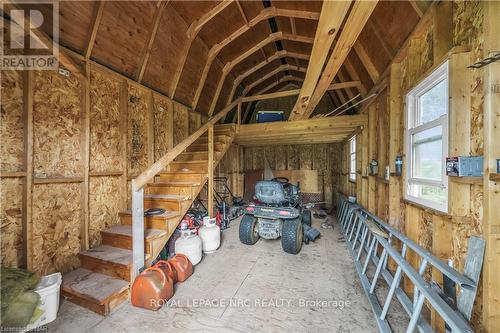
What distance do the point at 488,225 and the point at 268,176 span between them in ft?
21.6

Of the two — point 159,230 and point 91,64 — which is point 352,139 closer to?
point 159,230

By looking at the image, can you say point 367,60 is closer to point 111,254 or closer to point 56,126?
point 56,126

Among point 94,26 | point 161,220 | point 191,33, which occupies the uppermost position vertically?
point 191,33

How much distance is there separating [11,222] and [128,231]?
109cm

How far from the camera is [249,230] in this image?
3516mm

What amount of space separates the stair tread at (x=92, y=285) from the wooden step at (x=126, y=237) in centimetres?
38

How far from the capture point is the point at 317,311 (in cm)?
194

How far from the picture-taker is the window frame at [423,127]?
5.38 feet

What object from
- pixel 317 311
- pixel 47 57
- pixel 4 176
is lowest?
pixel 317 311

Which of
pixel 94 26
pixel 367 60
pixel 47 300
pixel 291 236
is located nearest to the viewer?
pixel 47 300

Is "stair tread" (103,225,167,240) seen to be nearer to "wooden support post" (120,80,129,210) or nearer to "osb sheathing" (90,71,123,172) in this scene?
"wooden support post" (120,80,129,210)

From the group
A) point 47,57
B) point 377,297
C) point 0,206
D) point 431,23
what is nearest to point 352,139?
point 431,23

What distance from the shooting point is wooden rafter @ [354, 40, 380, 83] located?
2896mm

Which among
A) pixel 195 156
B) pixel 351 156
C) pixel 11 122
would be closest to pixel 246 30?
pixel 195 156
